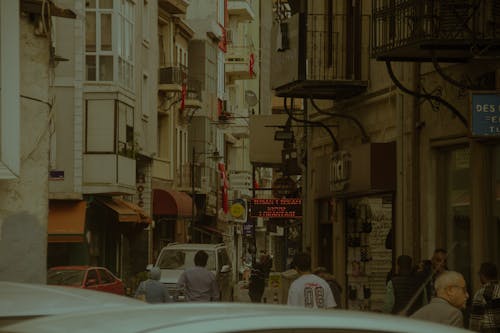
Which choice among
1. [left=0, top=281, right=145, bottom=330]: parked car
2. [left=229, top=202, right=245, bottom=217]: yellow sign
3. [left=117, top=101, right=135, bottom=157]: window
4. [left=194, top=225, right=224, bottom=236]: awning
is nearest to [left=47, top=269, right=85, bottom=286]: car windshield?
[left=117, top=101, right=135, bottom=157]: window

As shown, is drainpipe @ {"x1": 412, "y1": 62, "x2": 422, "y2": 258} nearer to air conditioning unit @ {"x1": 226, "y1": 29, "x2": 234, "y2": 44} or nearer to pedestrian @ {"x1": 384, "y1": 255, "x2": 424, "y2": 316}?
pedestrian @ {"x1": 384, "y1": 255, "x2": 424, "y2": 316}

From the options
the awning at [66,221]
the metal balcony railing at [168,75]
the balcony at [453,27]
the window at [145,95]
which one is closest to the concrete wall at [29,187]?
the balcony at [453,27]

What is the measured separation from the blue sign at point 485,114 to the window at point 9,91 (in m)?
6.77

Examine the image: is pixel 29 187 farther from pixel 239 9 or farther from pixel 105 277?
pixel 239 9

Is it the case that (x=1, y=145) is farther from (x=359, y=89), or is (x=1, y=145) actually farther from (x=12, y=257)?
(x=359, y=89)

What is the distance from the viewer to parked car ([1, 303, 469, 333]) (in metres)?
4.26

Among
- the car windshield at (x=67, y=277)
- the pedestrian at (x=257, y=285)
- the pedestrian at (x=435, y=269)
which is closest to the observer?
the pedestrian at (x=435, y=269)

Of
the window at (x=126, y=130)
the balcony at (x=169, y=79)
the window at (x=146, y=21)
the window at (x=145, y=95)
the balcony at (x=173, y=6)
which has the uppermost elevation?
the balcony at (x=173, y=6)

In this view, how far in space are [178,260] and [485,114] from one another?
18.1 m

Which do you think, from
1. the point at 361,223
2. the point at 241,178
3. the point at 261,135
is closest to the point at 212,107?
the point at 241,178

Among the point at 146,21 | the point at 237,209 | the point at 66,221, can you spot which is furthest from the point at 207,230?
the point at 66,221

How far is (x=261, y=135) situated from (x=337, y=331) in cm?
3575

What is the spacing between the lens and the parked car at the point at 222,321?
4.26m

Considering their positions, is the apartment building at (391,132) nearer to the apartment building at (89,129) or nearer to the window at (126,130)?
the apartment building at (89,129)
